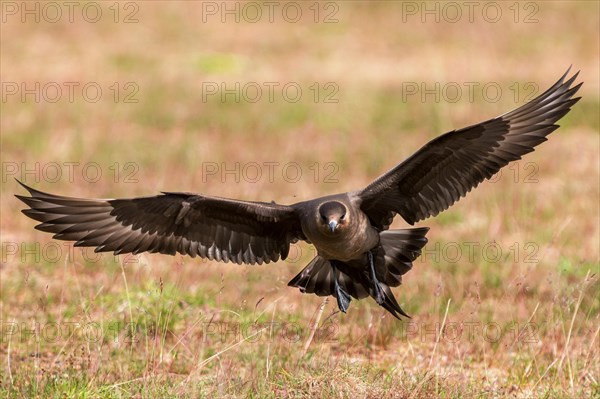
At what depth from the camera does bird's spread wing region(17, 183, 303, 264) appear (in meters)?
5.72

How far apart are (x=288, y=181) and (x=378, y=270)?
4803mm

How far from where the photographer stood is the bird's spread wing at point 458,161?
18.7 ft

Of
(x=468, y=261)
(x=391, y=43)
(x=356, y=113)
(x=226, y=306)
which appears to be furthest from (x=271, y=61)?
(x=226, y=306)

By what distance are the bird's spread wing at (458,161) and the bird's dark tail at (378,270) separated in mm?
127

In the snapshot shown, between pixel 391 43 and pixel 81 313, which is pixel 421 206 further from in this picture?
pixel 391 43

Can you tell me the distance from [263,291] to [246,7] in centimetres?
1352

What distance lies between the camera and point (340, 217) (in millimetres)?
5465
